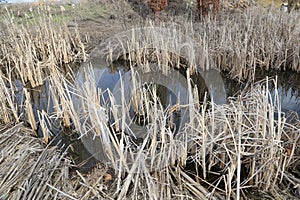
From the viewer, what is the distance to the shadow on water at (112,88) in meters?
3.00

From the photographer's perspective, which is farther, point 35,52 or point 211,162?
point 35,52

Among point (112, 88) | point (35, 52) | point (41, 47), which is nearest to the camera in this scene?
point (112, 88)

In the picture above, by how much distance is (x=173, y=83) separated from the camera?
4543 millimetres

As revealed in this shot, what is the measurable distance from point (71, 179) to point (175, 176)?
0.96 metres

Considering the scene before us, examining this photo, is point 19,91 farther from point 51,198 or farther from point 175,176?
point 175,176

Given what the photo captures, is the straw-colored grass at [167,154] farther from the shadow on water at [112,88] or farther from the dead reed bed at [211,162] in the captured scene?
the shadow on water at [112,88]

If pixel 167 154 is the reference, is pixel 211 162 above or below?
below

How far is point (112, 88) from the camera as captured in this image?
14.6 feet

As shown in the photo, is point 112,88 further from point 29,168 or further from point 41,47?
point 29,168

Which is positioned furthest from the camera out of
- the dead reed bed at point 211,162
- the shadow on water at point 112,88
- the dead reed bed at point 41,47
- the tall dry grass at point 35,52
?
the dead reed bed at point 41,47

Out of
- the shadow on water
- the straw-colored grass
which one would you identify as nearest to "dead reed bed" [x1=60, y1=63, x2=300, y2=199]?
the straw-colored grass

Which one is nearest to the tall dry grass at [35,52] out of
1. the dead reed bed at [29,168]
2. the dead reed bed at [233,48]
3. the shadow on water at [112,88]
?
the shadow on water at [112,88]

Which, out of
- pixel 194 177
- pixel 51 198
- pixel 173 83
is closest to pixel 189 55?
pixel 173 83

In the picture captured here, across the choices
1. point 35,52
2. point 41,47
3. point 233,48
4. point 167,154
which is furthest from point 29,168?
point 233,48
